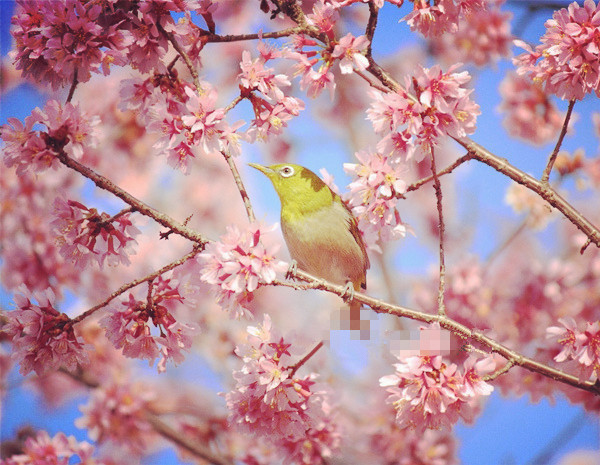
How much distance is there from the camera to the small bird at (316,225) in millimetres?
1457

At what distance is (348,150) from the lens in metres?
3.13

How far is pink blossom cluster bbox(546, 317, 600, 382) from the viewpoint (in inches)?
46.3

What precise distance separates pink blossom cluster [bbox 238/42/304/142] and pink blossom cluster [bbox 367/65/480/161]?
0.20 m

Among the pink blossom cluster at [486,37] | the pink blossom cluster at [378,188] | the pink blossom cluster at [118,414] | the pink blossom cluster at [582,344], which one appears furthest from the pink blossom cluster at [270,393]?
the pink blossom cluster at [486,37]

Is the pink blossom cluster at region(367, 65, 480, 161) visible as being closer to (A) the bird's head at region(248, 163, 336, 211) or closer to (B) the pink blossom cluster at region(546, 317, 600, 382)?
(A) the bird's head at region(248, 163, 336, 211)

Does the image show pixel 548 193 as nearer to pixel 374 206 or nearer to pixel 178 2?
pixel 374 206

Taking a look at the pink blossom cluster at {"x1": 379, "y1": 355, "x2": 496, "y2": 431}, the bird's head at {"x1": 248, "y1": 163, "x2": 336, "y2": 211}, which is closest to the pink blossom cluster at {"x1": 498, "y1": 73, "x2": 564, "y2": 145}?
the bird's head at {"x1": 248, "y1": 163, "x2": 336, "y2": 211}

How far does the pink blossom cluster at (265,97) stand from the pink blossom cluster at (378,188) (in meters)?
0.18

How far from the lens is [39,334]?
3.88 feet

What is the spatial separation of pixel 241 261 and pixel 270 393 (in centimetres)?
32

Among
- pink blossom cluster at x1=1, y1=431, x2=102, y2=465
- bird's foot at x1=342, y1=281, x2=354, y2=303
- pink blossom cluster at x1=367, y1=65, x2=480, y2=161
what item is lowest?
pink blossom cluster at x1=1, y1=431, x2=102, y2=465

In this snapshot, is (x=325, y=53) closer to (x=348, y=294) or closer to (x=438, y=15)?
(x=438, y=15)

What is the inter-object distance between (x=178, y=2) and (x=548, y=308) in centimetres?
215

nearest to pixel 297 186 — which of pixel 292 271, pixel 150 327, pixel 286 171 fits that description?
pixel 286 171
